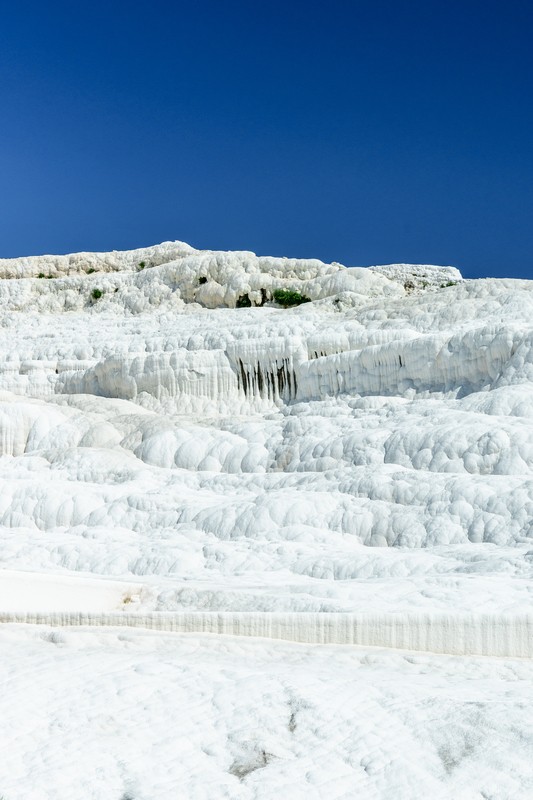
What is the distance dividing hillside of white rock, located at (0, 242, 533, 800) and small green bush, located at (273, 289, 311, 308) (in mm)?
3463

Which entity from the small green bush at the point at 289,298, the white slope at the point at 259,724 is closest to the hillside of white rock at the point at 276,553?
the white slope at the point at 259,724

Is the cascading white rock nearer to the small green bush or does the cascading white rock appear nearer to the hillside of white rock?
the hillside of white rock

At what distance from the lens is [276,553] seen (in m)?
8.66

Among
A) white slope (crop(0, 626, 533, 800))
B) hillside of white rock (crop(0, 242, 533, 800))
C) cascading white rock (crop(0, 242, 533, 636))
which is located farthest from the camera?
cascading white rock (crop(0, 242, 533, 636))

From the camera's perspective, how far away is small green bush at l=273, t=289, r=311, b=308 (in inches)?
1019

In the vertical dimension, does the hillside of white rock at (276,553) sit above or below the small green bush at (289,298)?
below

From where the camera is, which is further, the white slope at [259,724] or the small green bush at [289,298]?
the small green bush at [289,298]

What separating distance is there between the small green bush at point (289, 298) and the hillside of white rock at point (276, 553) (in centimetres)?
346

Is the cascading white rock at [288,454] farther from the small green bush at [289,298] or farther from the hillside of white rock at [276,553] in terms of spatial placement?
the small green bush at [289,298]

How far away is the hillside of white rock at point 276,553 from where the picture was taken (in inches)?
149

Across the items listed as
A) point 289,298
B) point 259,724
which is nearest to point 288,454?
point 259,724

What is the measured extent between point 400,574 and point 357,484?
2.59m

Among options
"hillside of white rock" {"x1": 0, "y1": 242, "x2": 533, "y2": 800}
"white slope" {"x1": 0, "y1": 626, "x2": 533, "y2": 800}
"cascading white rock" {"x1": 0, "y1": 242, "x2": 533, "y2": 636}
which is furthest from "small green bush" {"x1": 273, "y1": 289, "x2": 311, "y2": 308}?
"white slope" {"x1": 0, "y1": 626, "x2": 533, "y2": 800}

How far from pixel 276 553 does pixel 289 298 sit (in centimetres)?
1817
